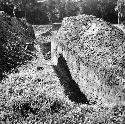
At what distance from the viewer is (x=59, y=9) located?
41.1 meters

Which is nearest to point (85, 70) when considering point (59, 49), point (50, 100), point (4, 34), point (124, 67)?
point (124, 67)

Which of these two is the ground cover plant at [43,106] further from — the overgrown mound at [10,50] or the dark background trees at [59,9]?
the dark background trees at [59,9]

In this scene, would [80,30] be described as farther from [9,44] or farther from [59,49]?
[9,44]

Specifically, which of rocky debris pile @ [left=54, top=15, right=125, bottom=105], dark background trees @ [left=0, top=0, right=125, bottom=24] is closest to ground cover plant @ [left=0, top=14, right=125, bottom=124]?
rocky debris pile @ [left=54, top=15, right=125, bottom=105]

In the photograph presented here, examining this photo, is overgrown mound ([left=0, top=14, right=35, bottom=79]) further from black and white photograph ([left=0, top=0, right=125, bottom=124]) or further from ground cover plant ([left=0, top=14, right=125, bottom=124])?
ground cover plant ([left=0, top=14, right=125, bottom=124])

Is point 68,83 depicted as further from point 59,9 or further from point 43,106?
point 59,9

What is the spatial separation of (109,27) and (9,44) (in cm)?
817

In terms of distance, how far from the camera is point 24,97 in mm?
10430

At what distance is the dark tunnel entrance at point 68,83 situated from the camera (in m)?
13.4

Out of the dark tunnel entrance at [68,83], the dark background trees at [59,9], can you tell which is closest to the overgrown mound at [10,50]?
the dark tunnel entrance at [68,83]

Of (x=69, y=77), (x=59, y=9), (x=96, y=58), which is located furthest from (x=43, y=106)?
(x=59, y=9)

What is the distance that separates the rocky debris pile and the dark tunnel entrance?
439 millimetres

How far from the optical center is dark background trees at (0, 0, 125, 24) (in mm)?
38875

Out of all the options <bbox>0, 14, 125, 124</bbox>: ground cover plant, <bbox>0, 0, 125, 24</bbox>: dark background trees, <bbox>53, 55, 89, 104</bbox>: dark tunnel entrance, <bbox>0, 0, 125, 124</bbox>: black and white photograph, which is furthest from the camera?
<bbox>0, 0, 125, 24</bbox>: dark background trees
